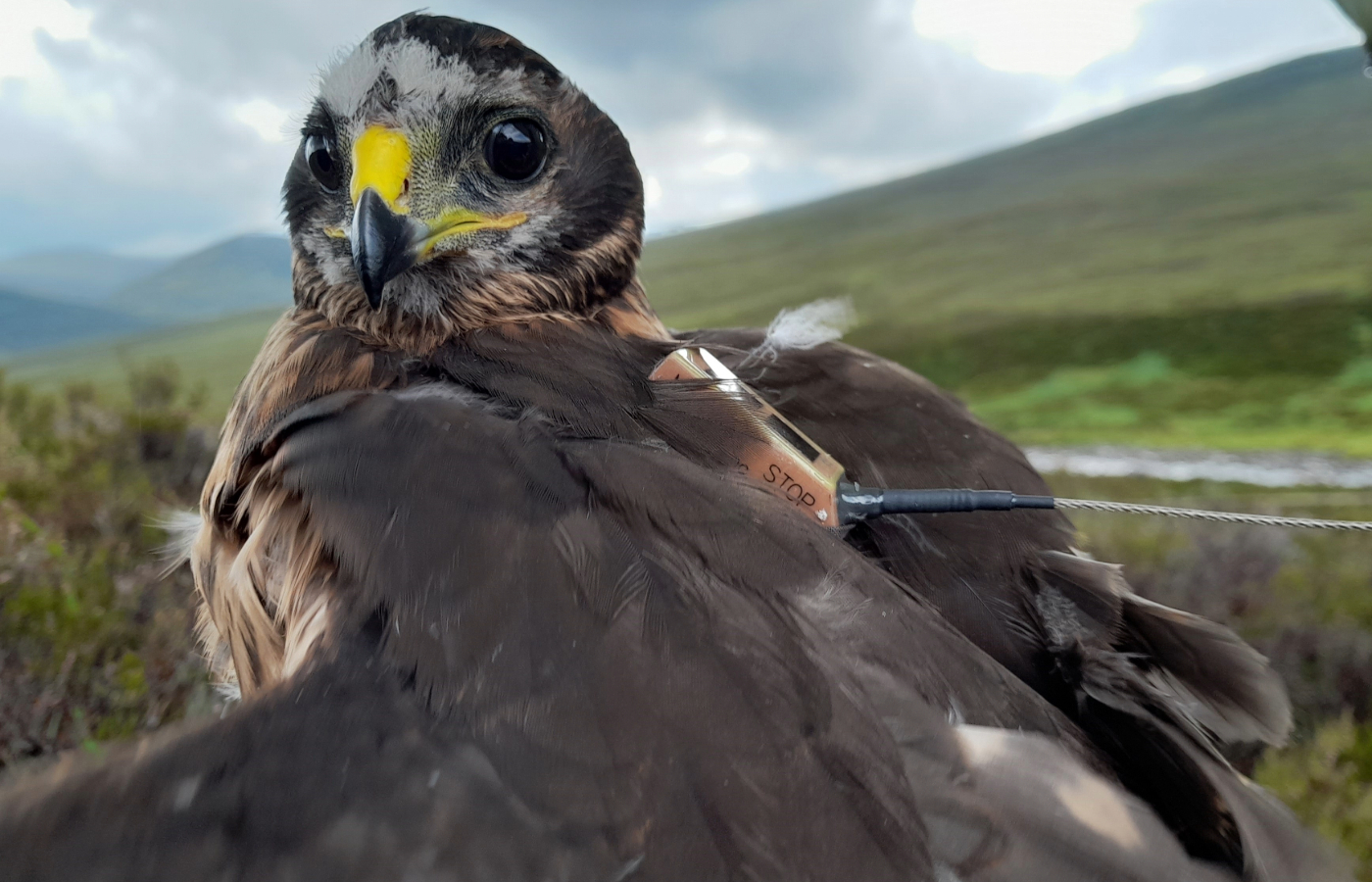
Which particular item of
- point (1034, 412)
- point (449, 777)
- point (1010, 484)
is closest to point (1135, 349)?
point (1034, 412)

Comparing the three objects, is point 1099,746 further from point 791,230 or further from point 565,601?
point 791,230

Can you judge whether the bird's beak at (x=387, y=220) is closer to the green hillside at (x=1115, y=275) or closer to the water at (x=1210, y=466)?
the green hillside at (x=1115, y=275)

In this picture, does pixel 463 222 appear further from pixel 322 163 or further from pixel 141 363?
pixel 141 363

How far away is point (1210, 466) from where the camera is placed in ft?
48.9

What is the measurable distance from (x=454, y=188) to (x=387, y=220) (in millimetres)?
228

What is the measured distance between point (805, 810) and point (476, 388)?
0.96m

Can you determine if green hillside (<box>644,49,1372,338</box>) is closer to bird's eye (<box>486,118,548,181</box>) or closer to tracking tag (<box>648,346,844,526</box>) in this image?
bird's eye (<box>486,118,548,181</box>)

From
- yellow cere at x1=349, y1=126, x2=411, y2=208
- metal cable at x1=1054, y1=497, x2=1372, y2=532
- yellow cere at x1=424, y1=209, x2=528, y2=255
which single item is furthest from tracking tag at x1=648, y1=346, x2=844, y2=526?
yellow cere at x1=349, y1=126, x2=411, y2=208

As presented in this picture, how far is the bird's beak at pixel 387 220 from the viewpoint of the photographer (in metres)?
1.82

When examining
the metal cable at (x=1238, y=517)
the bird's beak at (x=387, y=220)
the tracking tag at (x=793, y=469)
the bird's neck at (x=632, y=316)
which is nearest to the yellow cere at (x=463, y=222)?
the bird's beak at (x=387, y=220)

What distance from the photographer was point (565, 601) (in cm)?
118

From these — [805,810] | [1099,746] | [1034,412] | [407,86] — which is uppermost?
[407,86]

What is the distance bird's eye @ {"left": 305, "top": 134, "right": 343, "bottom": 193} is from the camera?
2115 millimetres

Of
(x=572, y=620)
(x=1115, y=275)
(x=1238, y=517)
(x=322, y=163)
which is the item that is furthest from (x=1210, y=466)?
(x=1115, y=275)
